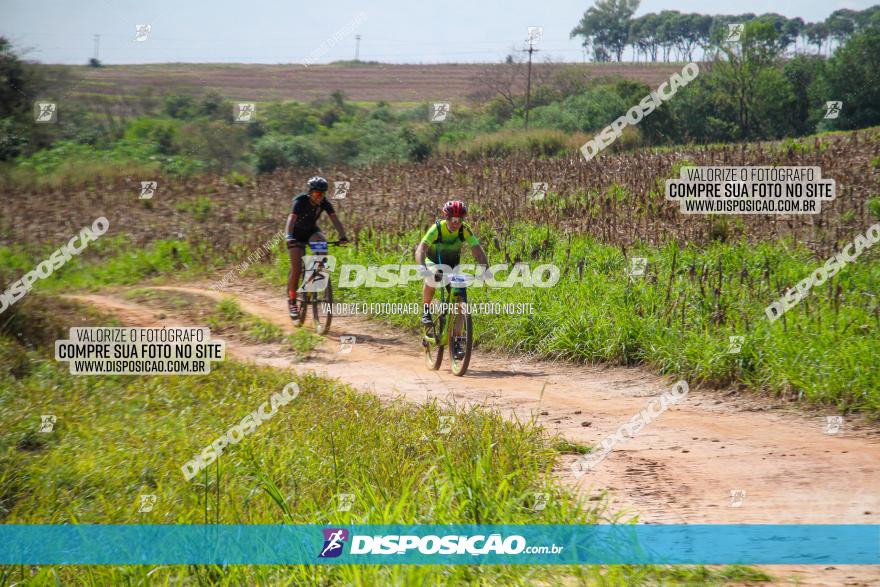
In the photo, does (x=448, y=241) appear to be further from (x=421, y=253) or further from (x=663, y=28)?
(x=663, y=28)

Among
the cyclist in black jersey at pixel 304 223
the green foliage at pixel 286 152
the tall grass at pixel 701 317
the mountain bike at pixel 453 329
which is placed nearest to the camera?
the tall grass at pixel 701 317

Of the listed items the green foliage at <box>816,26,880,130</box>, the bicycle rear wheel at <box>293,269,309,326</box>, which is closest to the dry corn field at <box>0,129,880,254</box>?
the bicycle rear wheel at <box>293,269,309,326</box>

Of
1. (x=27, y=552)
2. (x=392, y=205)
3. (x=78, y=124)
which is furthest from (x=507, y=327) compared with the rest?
(x=78, y=124)

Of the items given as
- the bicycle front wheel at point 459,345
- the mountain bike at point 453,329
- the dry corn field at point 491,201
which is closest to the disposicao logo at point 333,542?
the mountain bike at point 453,329

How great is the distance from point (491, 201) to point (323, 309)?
628 centimetres

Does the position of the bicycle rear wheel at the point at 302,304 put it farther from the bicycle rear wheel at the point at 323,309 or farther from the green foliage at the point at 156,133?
the green foliage at the point at 156,133

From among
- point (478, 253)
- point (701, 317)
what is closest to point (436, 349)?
point (478, 253)

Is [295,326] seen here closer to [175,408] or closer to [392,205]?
[175,408]

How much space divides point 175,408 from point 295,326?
4922 mm

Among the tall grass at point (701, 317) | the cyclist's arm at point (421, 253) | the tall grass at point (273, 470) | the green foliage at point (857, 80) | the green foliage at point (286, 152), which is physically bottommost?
the tall grass at point (273, 470)

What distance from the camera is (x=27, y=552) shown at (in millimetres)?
5555

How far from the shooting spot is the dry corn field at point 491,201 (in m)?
13.9

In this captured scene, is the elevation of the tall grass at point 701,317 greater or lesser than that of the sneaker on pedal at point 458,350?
greater

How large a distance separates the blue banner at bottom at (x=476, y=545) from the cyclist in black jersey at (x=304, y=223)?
8.04 meters
